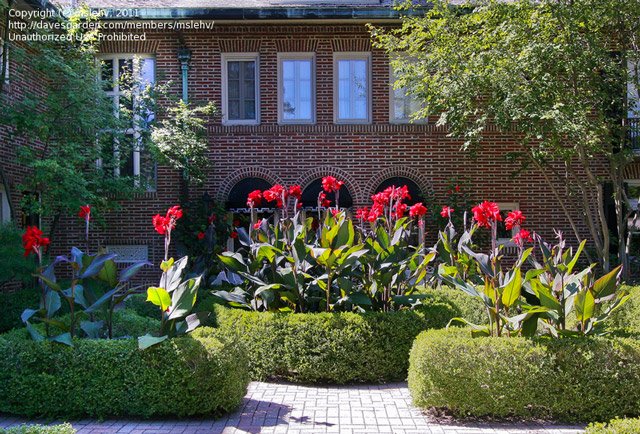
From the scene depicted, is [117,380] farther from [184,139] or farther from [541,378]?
[184,139]

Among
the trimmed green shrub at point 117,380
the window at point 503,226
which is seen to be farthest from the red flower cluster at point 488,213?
the window at point 503,226

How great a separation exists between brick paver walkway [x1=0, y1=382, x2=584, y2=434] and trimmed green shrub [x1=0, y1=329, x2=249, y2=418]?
5.4 inches

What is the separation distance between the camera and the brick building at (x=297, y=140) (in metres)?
12.4

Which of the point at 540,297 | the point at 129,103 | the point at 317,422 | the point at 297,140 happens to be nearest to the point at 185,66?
the point at 129,103

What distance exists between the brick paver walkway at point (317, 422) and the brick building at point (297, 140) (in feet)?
24.7

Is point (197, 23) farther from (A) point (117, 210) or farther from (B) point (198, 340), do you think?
(B) point (198, 340)

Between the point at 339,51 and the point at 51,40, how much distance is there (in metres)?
6.00

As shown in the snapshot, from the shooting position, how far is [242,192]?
12.5 meters

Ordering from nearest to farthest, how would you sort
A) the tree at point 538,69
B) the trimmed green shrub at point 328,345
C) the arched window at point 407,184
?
the trimmed green shrub at point 328,345
the tree at point 538,69
the arched window at point 407,184

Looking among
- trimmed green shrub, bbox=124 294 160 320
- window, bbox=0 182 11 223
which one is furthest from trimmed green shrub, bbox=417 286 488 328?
window, bbox=0 182 11 223

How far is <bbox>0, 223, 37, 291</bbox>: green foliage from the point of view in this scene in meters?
7.75

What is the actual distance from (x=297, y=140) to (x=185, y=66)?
10.1ft

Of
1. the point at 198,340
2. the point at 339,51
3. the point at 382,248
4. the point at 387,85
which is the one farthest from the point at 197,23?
the point at 198,340

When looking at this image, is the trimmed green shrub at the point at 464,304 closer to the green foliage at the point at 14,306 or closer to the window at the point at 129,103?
the green foliage at the point at 14,306
